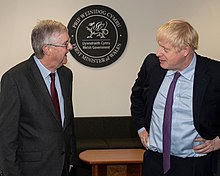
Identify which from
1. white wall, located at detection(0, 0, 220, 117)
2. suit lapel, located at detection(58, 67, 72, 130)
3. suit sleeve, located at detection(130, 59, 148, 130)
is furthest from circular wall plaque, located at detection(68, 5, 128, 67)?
suit sleeve, located at detection(130, 59, 148, 130)

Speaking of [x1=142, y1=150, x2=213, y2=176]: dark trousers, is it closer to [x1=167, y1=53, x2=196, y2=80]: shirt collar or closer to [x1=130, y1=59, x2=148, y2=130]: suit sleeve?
[x1=130, y1=59, x2=148, y2=130]: suit sleeve

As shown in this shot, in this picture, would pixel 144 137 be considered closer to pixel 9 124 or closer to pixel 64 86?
pixel 64 86

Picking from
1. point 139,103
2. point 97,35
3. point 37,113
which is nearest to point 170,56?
point 139,103

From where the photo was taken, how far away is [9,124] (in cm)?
242

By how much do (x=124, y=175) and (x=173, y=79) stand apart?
2266 millimetres

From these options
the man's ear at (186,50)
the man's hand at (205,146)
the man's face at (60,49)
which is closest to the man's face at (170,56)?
the man's ear at (186,50)

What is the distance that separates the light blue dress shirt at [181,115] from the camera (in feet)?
8.13

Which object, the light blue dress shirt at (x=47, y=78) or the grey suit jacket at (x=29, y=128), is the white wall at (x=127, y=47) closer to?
the light blue dress shirt at (x=47, y=78)

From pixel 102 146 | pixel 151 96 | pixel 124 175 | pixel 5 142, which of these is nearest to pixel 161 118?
pixel 151 96

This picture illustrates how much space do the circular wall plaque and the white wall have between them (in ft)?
0.24

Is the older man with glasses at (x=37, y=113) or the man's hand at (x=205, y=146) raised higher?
the older man with glasses at (x=37, y=113)

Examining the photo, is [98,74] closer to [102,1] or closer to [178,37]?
[102,1]

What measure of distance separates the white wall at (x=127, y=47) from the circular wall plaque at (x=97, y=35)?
0.07m

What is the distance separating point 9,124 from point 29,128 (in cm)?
13
